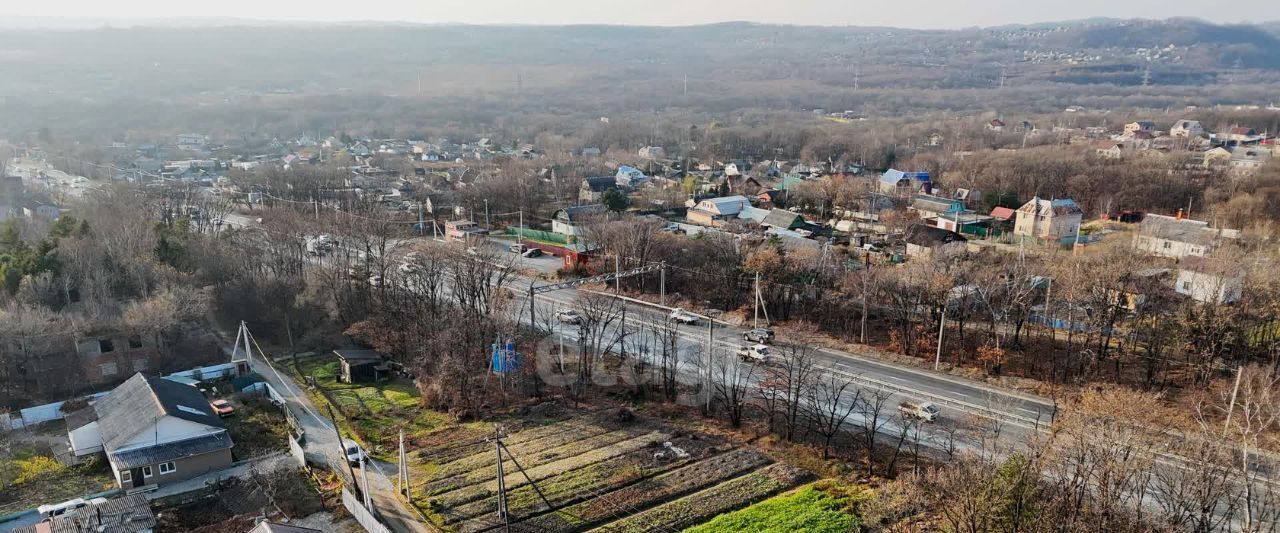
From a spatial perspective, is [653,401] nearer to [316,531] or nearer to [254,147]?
[316,531]

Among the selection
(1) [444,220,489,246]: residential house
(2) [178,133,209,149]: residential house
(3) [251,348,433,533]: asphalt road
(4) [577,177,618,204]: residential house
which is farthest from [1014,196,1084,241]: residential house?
(2) [178,133,209,149]: residential house

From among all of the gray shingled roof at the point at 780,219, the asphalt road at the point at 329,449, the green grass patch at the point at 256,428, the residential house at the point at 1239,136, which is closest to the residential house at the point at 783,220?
the gray shingled roof at the point at 780,219

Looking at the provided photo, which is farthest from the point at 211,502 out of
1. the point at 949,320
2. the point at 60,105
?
the point at 60,105

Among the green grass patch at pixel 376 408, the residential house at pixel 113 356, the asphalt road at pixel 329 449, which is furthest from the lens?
the residential house at pixel 113 356

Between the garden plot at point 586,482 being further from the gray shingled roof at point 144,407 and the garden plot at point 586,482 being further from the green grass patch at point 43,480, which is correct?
the green grass patch at point 43,480

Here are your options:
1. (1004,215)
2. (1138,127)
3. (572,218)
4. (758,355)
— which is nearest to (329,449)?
(758,355)

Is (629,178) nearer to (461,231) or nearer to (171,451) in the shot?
(461,231)

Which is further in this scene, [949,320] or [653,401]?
[949,320]
